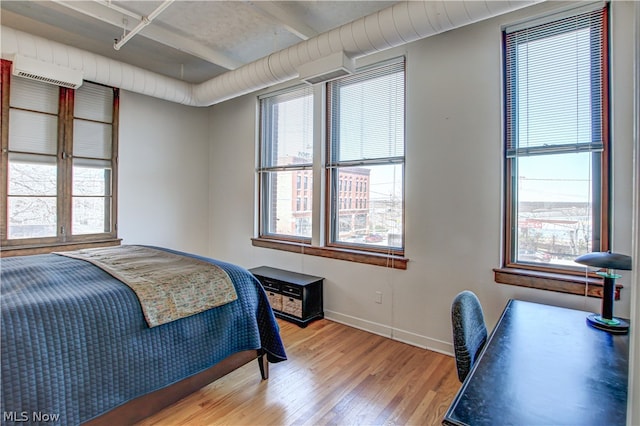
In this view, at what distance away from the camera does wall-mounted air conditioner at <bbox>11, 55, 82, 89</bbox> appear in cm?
275

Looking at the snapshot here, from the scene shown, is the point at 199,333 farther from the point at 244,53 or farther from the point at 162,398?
the point at 244,53

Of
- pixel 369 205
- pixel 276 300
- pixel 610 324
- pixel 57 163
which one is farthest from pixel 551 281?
pixel 57 163

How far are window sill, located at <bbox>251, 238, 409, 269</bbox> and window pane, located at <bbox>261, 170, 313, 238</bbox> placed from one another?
0.54ft

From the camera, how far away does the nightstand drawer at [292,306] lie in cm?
335

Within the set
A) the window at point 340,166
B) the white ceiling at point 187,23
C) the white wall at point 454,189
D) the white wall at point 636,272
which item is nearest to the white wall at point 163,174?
the white ceiling at point 187,23

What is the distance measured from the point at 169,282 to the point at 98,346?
481 millimetres

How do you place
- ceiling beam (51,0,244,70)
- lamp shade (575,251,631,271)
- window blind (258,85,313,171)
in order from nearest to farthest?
lamp shade (575,251,631,271)
ceiling beam (51,0,244,70)
window blind (258,85,313,171)

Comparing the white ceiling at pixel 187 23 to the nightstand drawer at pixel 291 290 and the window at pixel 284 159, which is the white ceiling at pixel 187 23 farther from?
the nightstand drawer at pixel 291 290

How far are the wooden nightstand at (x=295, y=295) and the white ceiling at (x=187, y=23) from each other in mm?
2400

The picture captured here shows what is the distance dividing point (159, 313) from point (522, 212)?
103 inches

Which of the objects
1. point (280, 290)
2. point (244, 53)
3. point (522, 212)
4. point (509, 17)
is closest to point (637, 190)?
point (522, 212)

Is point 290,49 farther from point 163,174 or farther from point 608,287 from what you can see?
point 608,287

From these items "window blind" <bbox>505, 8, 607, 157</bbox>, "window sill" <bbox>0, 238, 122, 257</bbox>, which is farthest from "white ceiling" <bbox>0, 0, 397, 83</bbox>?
"window sill" <bbox>0, 238, 122, 257</bbox>

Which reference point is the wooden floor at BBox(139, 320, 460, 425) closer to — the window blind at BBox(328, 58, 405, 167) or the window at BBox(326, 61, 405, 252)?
the window at BBox(326, 61, 405, 252)
